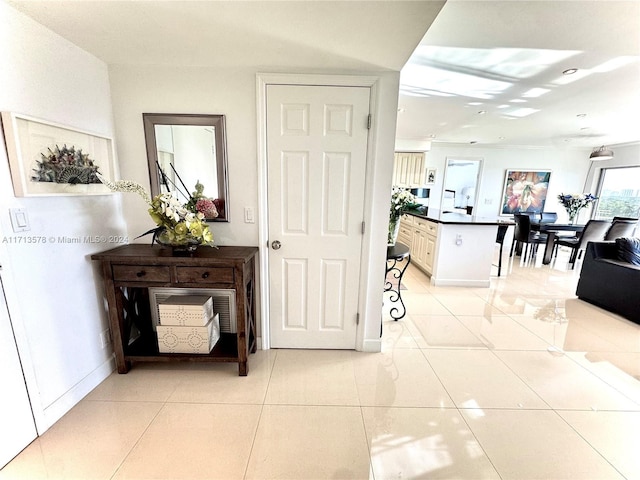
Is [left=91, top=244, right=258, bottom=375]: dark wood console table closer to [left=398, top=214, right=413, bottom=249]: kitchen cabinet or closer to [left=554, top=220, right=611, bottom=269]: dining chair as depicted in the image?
[left=398, top=214, right=413, bottom=249]: kitchen cabinet

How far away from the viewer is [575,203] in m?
5.35

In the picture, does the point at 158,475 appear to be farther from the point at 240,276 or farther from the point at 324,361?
the point at 324,361

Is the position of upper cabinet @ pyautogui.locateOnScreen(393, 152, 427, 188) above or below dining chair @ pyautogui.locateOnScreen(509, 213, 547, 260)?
above

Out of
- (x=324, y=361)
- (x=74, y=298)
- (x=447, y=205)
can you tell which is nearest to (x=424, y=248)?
(x=324, y=361)

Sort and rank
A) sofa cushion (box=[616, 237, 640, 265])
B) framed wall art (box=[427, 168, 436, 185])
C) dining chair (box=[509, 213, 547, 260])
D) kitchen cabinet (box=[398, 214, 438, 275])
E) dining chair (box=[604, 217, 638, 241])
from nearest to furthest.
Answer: sofa cushion (box=[616, 237, 640, 265]), kitchen cabinet (box=[398, 214, 438, 275]), dining chair (box=[604, 217, 638, 241]), dining chair (box=[509, 213, 547, 260]), framed wall art (box=[427, 168, 436, 185])

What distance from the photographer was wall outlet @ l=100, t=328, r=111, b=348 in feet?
6.45

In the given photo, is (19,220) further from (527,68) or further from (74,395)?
(527,68)

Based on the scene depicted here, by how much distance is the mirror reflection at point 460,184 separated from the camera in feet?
23.2

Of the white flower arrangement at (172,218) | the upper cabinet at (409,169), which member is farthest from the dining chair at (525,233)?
the white flower arrangement at (172,218)

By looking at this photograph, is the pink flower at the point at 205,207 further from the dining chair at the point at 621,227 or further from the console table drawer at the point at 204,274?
the dining chair at the point at 621,227

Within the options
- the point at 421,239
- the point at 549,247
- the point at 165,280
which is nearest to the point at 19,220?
the point at 165,280

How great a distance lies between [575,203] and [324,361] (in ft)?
20.1

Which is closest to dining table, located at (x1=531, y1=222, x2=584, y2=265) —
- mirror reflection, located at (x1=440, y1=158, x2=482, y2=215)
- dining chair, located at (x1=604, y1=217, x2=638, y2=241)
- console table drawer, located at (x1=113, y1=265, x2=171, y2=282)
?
dining chair, located at (x1=604, y1=217, x2=638, y2=241)

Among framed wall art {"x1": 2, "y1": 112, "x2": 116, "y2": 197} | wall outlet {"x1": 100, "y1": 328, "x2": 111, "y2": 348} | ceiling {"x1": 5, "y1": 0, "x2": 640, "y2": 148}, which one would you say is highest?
ceiling {"x1": 5, "y1": 0, "x2": 640, "y2": 148}
